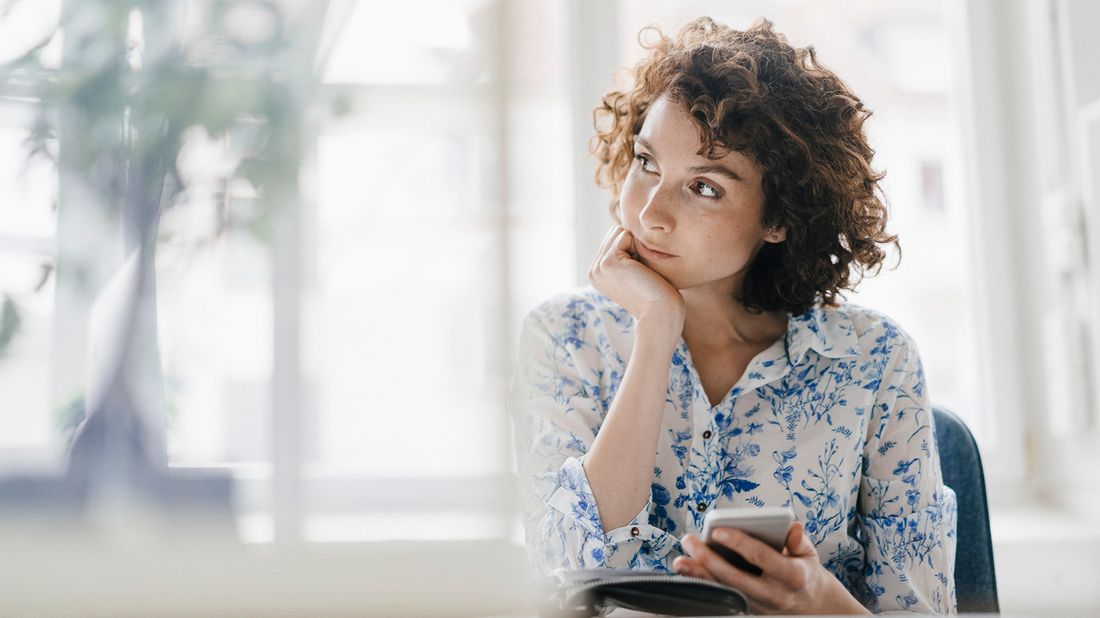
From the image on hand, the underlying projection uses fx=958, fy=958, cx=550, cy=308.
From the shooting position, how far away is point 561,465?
3.68 feet

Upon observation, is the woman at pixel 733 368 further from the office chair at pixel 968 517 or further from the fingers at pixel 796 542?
the fingers at pixel 796 542

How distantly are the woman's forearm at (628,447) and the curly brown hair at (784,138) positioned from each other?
0.88ft

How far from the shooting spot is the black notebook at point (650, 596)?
0.73 m

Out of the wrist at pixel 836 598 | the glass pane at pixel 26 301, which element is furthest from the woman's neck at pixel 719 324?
the glass pane at pixel 26 301

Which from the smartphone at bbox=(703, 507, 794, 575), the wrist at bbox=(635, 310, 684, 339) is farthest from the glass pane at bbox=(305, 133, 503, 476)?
the wrist at bbox=(635, 310, 684, 339)

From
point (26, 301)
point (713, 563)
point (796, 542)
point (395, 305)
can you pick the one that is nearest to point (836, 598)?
point (796, 542)

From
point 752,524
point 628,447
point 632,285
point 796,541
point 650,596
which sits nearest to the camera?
point 650,596

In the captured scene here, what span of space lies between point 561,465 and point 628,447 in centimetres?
9

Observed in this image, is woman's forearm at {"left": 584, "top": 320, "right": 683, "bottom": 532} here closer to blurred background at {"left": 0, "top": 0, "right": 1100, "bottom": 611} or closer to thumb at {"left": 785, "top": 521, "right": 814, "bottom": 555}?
thumb at {"left": 785, "top": 521, "right": 814, "bottom": 555}

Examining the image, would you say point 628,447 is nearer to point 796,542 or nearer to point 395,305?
point 796,542

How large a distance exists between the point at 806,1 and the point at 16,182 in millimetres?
1643

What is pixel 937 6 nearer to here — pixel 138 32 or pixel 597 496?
pixel 597 496

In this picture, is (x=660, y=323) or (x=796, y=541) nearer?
(x=796, y=541)

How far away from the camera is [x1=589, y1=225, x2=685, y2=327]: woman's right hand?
1166 millimetres
